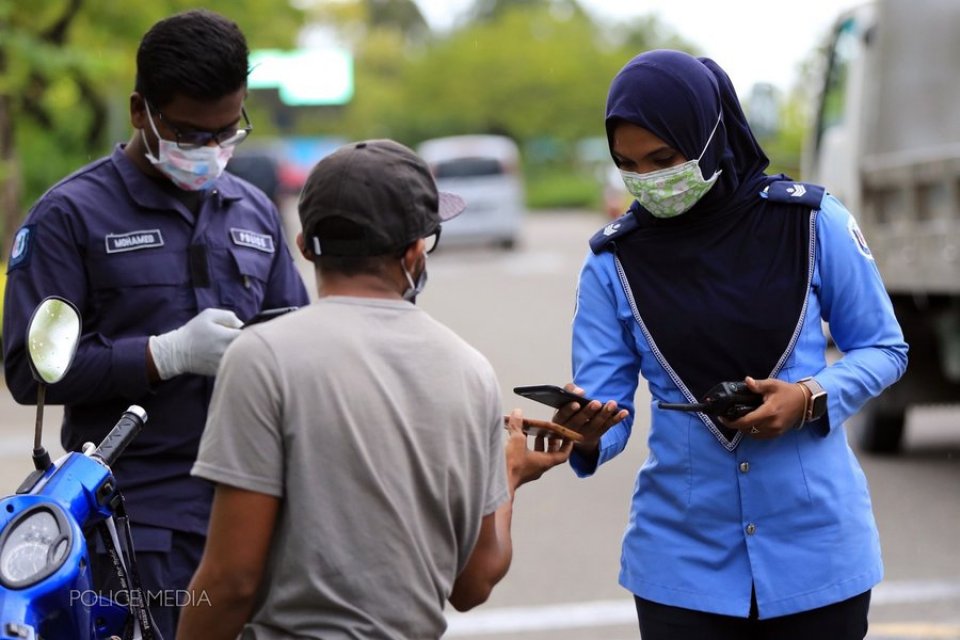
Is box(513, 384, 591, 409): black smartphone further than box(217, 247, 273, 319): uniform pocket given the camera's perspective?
No

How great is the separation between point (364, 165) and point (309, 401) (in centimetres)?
40

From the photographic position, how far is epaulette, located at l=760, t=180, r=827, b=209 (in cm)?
323

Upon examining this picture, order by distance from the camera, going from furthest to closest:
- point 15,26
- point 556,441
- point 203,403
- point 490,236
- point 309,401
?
point 490,236 → point 15,26 → point 203,403 → point 556,441 → point 309,401

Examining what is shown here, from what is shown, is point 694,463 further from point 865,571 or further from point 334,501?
point 334,501

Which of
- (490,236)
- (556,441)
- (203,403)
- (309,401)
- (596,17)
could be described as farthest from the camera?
(596,17)

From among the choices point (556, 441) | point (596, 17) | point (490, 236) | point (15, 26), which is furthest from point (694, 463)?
point (596, 17)

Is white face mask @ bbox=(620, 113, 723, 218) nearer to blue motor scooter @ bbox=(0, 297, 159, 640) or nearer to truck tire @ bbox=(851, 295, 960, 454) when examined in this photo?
blue motor scooter @ bbox=(0, 297, 159, 640)

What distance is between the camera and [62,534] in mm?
2641

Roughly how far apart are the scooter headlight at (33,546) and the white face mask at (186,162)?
1011mm

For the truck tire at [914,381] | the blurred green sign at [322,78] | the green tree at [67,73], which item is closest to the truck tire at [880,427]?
the truck tire at [914,381]

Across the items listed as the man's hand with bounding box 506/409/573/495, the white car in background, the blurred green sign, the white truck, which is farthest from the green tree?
the blurred green sign

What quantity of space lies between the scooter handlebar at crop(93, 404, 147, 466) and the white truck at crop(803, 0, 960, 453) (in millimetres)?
6378

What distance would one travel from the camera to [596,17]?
66938mm

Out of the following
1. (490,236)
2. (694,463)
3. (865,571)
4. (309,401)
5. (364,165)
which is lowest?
(490,236)
